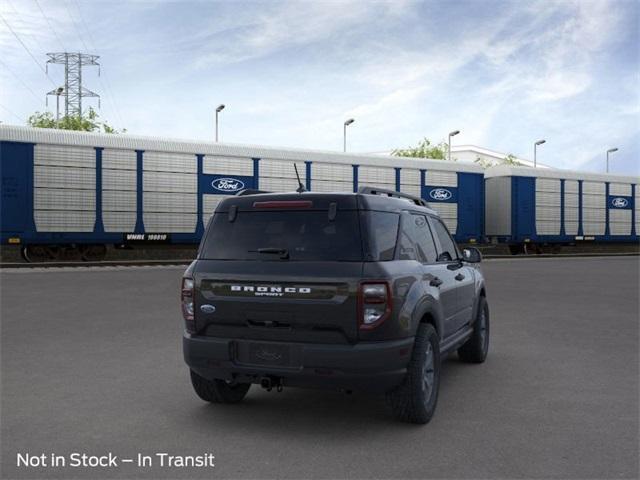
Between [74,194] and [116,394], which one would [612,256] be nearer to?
[74,194]

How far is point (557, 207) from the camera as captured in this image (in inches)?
1282

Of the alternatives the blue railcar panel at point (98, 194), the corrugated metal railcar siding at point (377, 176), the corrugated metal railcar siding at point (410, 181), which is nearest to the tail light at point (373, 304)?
the blue railcar panel at point (98, 194)

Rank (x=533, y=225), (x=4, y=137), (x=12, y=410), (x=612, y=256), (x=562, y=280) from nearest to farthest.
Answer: (x=12, y=410)
(x=562, y=280)
(x=4, y=137)
(x=533, y=225)
(x=612, y=256)

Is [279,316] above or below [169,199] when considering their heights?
below

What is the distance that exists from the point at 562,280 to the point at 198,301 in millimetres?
15607

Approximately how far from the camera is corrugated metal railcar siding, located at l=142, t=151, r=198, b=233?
2339cm

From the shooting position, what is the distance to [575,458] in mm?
4113

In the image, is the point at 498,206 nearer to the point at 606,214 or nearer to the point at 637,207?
the point at 606,214

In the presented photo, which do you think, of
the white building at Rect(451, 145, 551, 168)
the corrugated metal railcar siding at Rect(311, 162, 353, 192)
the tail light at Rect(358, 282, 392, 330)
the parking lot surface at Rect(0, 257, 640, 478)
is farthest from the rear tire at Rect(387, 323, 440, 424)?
the white building at Rect(451, 145, 551, 168)

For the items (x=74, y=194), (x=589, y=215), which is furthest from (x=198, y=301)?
(x=589, y=215)

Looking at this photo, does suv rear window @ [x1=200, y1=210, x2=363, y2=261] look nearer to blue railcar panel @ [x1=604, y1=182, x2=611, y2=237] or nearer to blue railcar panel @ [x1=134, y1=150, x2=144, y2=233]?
blue railcar panel @ [x1=134, y1=150, x2=144, y2=233]

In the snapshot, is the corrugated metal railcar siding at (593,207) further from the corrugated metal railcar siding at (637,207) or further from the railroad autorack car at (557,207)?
the corrugated metal railcar siding at (637,207)

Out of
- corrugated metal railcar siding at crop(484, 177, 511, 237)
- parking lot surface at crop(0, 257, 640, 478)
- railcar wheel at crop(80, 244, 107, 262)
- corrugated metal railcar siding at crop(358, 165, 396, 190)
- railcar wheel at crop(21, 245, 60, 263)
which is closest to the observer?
parking lot surface at crop(0, 257, 640, 478)

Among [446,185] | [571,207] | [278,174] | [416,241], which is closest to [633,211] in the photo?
[571,207]
